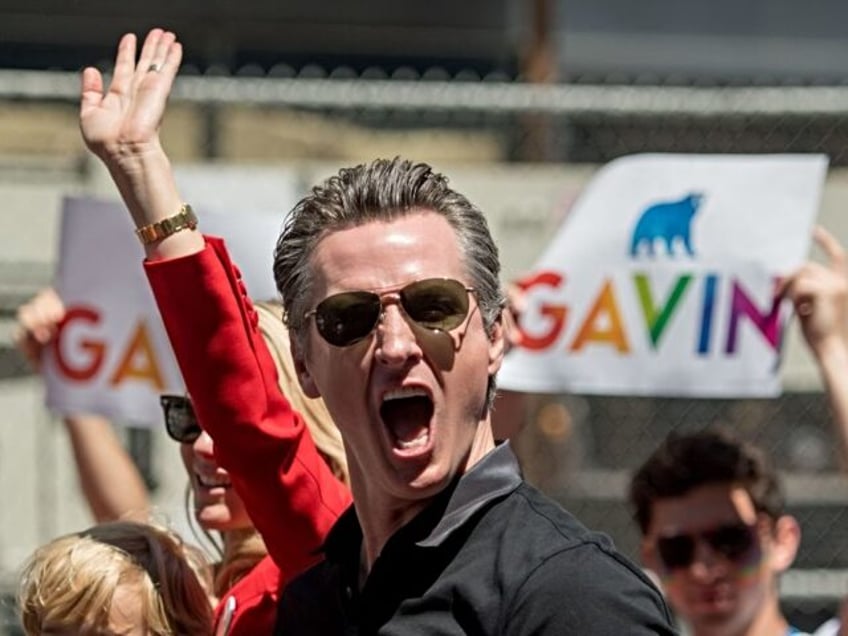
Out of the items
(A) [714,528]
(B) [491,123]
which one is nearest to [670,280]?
(A) [714,528]

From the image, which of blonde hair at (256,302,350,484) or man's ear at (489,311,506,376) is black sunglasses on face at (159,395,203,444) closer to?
blonde hair at (256,302,350,484)

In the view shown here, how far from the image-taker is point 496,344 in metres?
2.53

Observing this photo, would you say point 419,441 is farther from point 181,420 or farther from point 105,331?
point 105,331

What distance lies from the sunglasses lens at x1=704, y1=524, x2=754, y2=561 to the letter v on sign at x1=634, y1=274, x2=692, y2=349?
0.86m

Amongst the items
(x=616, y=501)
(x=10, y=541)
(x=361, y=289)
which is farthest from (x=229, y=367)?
(x=616, y=501)

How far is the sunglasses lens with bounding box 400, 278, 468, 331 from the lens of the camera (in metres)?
2.40

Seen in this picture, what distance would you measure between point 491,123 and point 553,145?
121 centimetres

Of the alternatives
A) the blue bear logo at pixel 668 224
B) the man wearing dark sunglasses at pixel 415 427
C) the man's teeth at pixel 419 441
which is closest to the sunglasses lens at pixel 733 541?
the blue bear logo at pixel 668 224

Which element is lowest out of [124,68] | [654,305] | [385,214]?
[654,305]

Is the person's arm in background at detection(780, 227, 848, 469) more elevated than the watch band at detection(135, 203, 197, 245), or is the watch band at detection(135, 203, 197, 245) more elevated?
the watch band at detection(135, 203, 197, 245)

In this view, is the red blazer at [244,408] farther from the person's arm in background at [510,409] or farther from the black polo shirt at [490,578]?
the person's arm in background at [510,409]

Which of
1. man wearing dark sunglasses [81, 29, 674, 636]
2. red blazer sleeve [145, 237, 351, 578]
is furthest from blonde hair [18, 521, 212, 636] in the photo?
man wearing dark sunglasses [81, 29, 674, 636]

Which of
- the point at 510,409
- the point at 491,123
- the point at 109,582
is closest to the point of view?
the point at 109,582

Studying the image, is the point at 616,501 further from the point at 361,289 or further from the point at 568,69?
the point at 361,289
